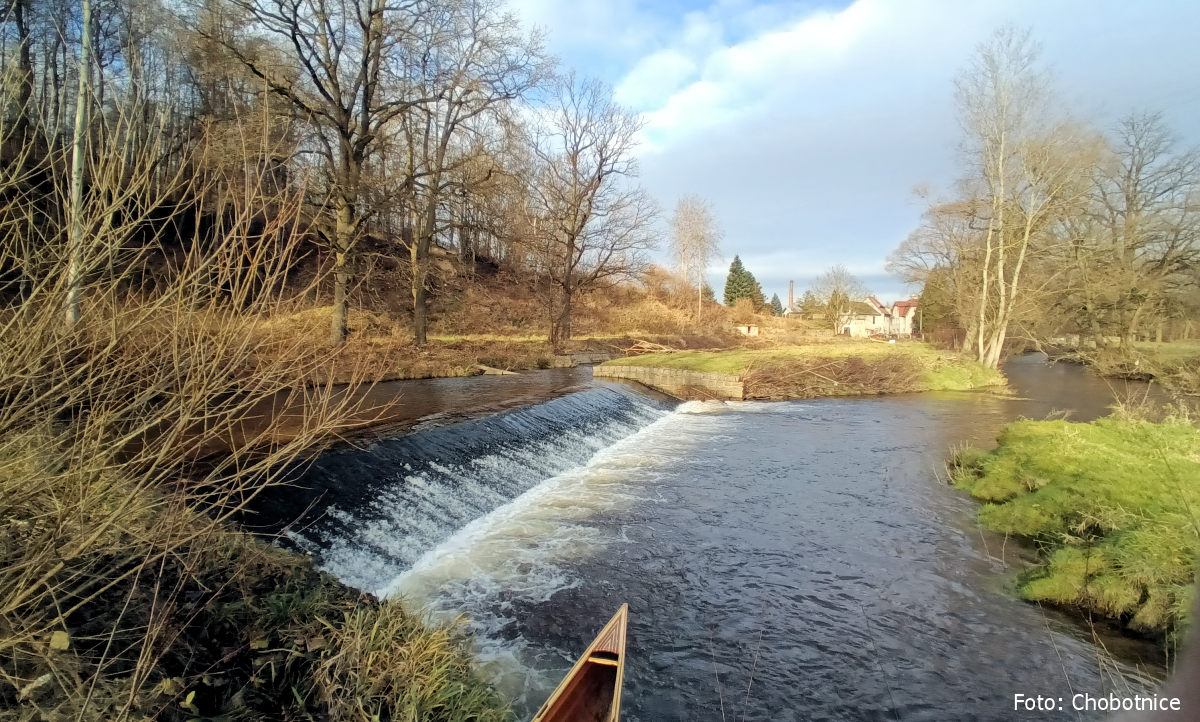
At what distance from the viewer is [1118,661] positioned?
196 inches

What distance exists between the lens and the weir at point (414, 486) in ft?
20.8

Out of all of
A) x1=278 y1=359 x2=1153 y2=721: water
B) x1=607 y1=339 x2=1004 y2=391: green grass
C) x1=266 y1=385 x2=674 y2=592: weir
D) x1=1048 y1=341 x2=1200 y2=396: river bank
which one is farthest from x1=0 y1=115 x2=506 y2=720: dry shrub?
x1=1048 y1=341 x2=1200 y2=396: river bank

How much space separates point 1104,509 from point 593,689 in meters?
6.35

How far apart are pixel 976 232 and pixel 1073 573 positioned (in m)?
26.6

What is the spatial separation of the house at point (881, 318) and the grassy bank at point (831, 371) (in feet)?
123

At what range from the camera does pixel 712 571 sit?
22.2 feet

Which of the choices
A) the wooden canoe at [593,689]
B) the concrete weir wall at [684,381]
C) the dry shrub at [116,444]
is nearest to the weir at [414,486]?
the dry shrub at [116,444]

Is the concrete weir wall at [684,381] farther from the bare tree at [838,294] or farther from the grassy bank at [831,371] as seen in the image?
the bare tree at [838,294]

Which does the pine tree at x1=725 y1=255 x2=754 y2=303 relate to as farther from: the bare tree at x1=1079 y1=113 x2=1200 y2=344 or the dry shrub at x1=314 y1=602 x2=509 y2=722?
the dry shrub at x1=314 y1=602 x2=509 y2=722

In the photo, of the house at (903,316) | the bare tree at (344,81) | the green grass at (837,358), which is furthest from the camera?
the house at (903,316)

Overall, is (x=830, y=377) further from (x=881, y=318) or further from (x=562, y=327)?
(x=881, y=318)

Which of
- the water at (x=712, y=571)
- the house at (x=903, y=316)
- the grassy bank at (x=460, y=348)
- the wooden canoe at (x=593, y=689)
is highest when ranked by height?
the house at (x=903, y=316)

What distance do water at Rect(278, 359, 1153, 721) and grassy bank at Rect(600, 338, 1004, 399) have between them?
27.2 ft

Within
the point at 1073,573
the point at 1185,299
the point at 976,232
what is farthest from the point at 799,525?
the point at 1185,299
